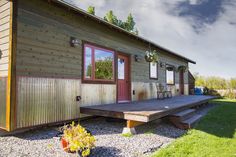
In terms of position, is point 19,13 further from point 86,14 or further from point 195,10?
point 195,10

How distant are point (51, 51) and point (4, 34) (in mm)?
1085

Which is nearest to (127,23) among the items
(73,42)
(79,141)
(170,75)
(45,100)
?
(170,75)

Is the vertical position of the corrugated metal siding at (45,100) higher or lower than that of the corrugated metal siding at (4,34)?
lower

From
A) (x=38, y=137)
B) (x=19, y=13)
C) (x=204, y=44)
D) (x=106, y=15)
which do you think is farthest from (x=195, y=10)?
(x=106, y=15)

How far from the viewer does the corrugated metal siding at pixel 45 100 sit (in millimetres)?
4387

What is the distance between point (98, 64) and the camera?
672cm

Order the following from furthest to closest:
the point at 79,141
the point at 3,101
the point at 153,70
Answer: the point at 153,70
the point at 3,101
the point at 79,141

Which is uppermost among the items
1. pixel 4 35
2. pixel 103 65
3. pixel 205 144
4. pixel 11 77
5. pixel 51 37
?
pixel 51 37

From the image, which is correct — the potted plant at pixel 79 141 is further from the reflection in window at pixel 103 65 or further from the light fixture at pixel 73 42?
the reflection in window at pixel 103 65

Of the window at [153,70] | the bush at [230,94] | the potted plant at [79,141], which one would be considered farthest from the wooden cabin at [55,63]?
the bush at [230,94]

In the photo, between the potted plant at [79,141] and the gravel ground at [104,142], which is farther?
the gravel ground at [104,142]

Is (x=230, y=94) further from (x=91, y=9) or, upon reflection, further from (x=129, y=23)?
(x=91, y=9)

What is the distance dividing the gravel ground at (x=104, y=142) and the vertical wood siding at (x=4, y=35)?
1.45m

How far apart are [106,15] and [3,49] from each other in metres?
17.6
